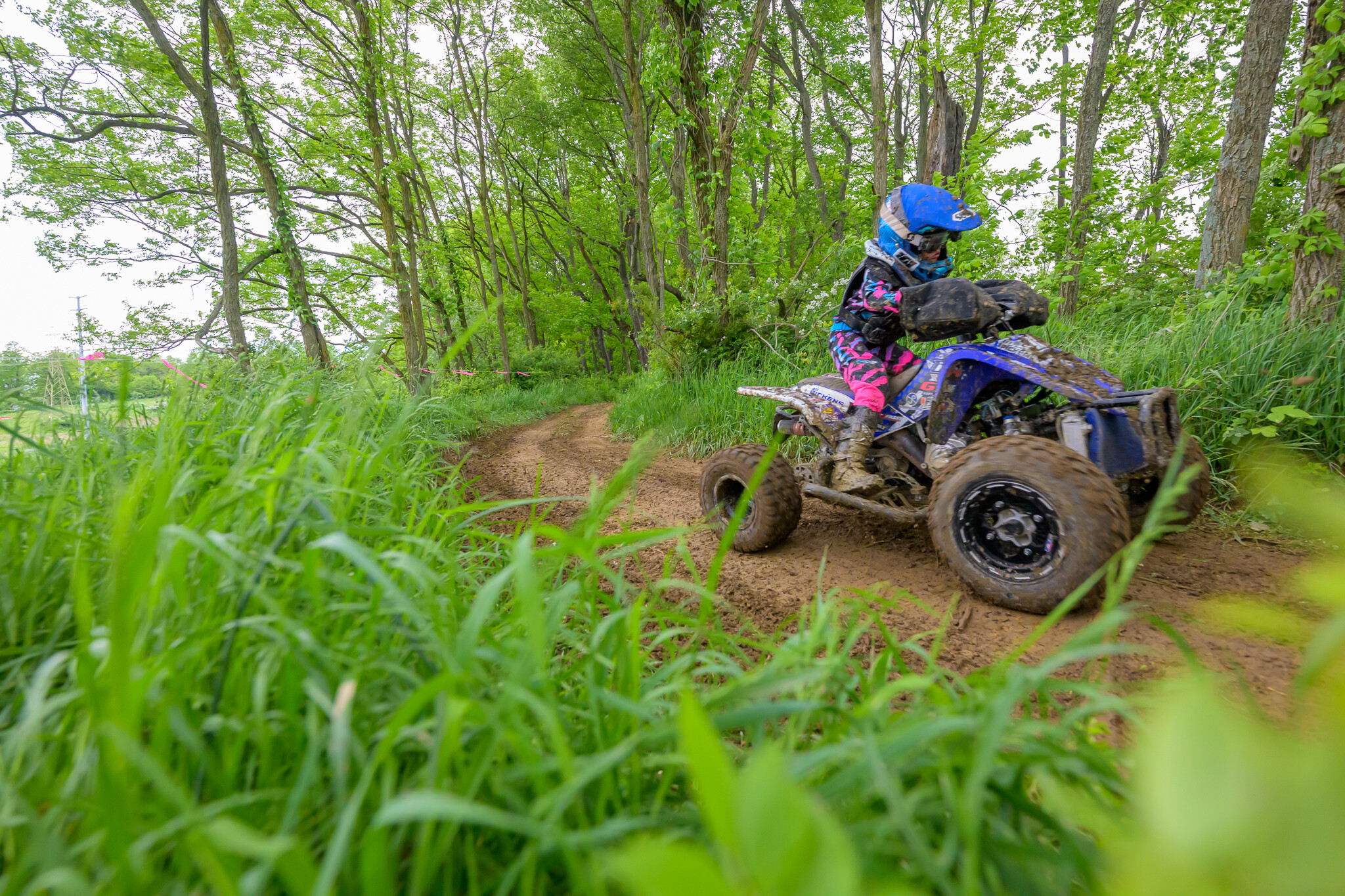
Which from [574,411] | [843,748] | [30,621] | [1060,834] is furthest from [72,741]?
[574,411]

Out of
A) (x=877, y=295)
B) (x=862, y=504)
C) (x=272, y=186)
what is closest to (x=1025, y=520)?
(x=862, y=504)

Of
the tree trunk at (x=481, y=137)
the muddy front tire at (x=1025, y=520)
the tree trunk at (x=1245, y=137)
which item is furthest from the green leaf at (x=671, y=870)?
the tree trunk at (x=481, y=137)

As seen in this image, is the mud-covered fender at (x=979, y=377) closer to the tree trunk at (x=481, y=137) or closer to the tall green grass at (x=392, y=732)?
the tall green grass at (x=392, y=732)

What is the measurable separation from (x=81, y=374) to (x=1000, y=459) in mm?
3818

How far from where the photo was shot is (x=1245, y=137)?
4516 mm

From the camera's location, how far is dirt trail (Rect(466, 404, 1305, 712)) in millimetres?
2014

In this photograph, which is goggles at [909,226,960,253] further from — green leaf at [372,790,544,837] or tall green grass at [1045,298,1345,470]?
green leaf at [372,790,544,837]

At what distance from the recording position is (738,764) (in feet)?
3.33

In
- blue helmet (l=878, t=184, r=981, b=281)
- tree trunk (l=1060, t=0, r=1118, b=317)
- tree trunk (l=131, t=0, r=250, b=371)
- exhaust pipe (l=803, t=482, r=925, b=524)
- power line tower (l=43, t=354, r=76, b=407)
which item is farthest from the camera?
tree trunk (l=1060, t=0, r=1118, b=317)

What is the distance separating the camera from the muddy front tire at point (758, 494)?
315 centimetres

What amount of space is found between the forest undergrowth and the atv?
112 cm

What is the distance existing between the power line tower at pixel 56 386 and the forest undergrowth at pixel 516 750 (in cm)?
92

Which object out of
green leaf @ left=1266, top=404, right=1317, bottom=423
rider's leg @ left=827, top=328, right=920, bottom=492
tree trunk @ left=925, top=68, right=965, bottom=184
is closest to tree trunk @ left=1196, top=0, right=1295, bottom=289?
green leaf @ left=1266, top=404, right=1317, bottom=423

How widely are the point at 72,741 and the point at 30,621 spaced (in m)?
0.52
